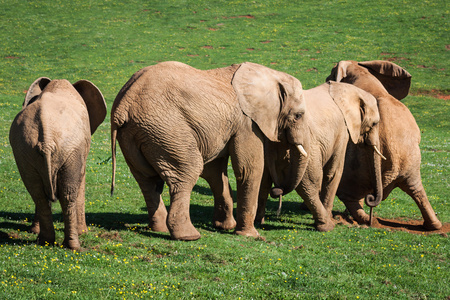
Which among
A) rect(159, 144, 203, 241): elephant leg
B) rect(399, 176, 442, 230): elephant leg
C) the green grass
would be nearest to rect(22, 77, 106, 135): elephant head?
rect(159, 144, 203, 241): elephant leg

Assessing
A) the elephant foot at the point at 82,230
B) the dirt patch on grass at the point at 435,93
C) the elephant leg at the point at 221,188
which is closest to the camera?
the elephant foot at the point at 82,230

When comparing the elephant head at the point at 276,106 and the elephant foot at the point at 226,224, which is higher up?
the elephant head at the point at 276,106

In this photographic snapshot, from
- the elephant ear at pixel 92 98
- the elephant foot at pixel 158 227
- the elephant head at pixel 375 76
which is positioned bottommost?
the elephant foot at pixel 158 227

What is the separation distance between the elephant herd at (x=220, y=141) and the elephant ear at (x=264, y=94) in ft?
0.07

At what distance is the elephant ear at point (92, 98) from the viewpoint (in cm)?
1077

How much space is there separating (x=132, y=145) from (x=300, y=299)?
4209mm

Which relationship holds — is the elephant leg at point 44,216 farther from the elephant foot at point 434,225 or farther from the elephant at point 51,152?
the elephant foot at point 434,225

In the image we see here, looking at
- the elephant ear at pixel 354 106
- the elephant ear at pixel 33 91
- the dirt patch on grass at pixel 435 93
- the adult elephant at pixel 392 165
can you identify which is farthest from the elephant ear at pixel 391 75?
the dirt patch on grass at pixel 435 93

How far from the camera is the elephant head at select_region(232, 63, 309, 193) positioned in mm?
11414

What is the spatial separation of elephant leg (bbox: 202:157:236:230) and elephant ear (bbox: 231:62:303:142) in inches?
57.7

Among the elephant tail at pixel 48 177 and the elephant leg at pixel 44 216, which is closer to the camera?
the elephant tail at pixel 48 177

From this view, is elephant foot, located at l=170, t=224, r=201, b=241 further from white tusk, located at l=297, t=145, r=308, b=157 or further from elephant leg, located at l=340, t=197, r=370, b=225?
elephant leg, located at l=340, t=197, r=370, b=225

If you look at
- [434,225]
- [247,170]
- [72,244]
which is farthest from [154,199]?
[434,225]

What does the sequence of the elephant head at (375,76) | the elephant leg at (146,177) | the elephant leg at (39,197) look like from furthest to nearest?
1. the elephant head at (375,76)
2. the elephant leg at (146,177)
3. the elephant leg at (39,197)
